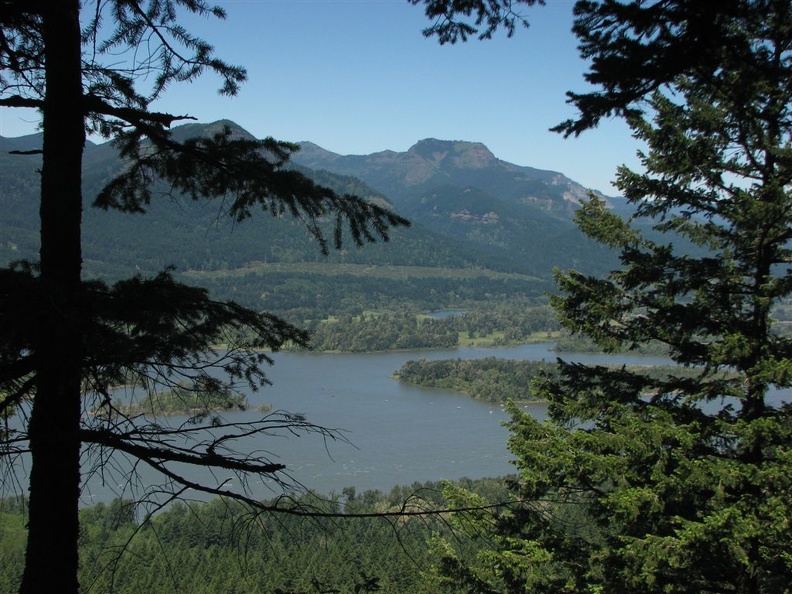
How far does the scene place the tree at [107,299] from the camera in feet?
4.86

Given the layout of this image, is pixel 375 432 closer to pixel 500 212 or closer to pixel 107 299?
pixel 107 299

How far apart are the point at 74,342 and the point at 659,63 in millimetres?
1542

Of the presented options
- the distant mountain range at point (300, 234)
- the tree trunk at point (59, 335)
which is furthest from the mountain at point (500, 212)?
the tree trunk at point (59, 335)

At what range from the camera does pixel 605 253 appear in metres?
114

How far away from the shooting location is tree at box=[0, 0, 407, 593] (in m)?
1.48

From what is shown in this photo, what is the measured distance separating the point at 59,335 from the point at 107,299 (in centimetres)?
23

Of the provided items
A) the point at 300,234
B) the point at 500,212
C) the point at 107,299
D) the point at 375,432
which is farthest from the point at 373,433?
the point at 500,212

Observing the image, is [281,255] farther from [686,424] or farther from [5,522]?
[686,424]

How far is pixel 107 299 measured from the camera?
161 cm

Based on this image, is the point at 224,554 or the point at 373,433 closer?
the point at 224,554

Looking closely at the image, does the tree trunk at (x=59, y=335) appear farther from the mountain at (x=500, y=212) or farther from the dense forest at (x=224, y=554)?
the mountain at (x=500, y=212)

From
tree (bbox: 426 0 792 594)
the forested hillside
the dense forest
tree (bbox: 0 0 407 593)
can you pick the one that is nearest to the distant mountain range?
the forested hillside

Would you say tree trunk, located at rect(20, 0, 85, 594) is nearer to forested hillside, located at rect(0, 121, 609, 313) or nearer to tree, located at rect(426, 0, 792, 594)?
tree, located at rect(426, 0, 792, 594)

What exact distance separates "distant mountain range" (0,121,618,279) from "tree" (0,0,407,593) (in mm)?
11665
